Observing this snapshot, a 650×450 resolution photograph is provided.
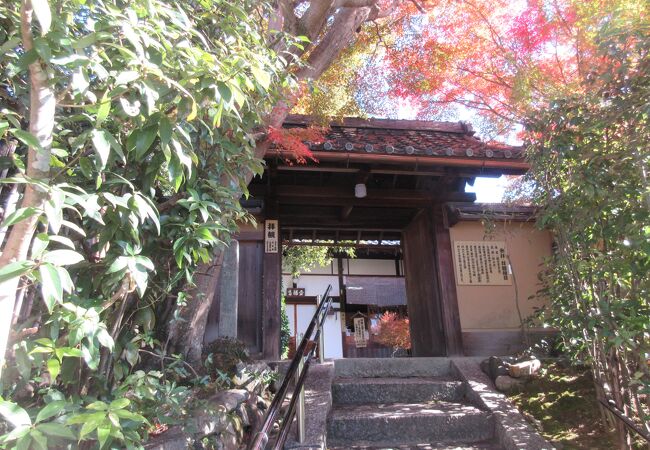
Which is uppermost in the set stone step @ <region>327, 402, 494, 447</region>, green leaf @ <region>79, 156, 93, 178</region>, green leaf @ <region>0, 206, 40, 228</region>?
green leaf @ <region>79, 156, 93, 178</region>

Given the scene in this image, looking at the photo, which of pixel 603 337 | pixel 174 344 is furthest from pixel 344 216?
pixel 603 337

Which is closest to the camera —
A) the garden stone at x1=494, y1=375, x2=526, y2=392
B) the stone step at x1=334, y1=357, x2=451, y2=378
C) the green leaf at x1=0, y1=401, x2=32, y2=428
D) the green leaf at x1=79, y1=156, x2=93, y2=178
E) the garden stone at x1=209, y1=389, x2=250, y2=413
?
the green leaf at x1=0, y1=401, x2=32, y2=428

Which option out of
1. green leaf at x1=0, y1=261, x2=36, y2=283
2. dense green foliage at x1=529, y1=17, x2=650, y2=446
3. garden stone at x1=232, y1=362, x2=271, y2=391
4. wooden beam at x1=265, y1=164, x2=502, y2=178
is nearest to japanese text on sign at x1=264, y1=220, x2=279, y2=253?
wooden beam at x1=265, y1=164, x2=502, y2=178

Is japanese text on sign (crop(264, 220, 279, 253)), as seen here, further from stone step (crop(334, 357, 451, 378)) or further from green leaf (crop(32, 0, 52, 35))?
green leaf (crop(32, 0, 52, 35))

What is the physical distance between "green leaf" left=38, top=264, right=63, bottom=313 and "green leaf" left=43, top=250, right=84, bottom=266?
51 mm

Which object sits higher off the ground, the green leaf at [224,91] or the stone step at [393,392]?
the green leaf at [224,91]

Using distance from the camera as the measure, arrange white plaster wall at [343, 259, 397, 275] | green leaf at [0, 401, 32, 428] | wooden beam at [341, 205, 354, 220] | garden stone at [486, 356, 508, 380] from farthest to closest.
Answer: white plaster wall at [343, 259, 397, 275]
wooden beam at [341, 205, 354, 220]
garden stone at [486, 356, 508, 380]
green leaf at [0, 401, 32, 428]

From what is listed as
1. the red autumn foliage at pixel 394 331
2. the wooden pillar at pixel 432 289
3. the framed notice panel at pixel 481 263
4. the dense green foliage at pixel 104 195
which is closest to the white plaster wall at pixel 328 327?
the red autumn foliage at pixel 394 331

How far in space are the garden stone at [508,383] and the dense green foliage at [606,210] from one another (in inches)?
44.0

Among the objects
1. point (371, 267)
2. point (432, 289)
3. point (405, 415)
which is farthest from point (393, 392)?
point (371, 267)

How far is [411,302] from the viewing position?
8250 mm

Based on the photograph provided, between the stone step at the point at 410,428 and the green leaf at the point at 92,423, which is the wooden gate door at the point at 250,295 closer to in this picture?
the stone step at the point at 410,428

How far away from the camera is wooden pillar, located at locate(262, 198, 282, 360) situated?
6.33 meters

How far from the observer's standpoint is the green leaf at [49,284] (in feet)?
3.79
